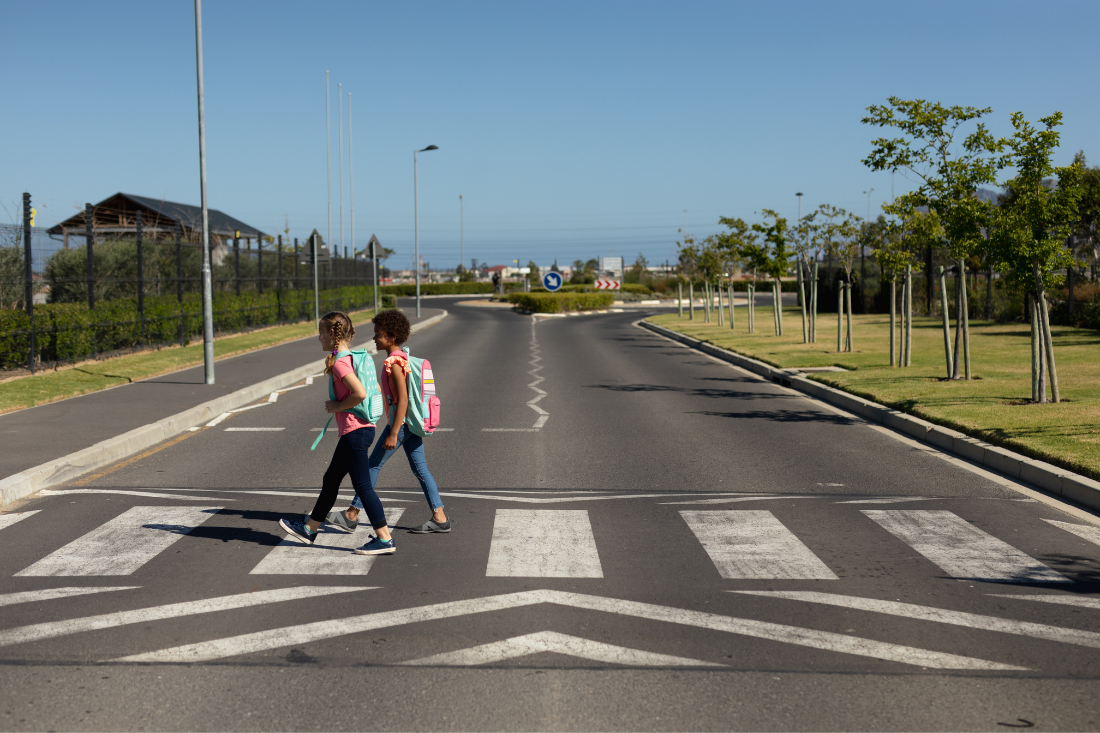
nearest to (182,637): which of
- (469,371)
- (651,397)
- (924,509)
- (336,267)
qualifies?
(924,509)

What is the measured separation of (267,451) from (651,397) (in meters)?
6.77

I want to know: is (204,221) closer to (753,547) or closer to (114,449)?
(114,449)

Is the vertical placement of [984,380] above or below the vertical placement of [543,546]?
above

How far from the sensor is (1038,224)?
12.4 meters

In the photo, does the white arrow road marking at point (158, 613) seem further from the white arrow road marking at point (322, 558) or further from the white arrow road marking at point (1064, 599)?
the white arrow road marking at point (1064, 599)

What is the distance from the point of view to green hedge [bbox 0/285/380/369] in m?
16.5

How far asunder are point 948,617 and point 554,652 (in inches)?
81.3

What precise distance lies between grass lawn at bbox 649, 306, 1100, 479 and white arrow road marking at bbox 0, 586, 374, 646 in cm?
640

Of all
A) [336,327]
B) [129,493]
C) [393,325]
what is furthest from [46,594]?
[129,493]

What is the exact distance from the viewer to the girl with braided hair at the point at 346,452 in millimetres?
6473

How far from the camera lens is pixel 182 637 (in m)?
4.88

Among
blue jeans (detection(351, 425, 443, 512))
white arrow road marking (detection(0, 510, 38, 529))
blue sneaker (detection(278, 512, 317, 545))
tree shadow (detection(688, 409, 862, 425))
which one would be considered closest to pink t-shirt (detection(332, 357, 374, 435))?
blue jeans (detection(351, 425, 443, 512))

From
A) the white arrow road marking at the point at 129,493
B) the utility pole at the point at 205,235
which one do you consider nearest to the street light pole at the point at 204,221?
the utility pole at the point at 205,235

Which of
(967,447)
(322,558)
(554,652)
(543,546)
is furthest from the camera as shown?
(967,447)
